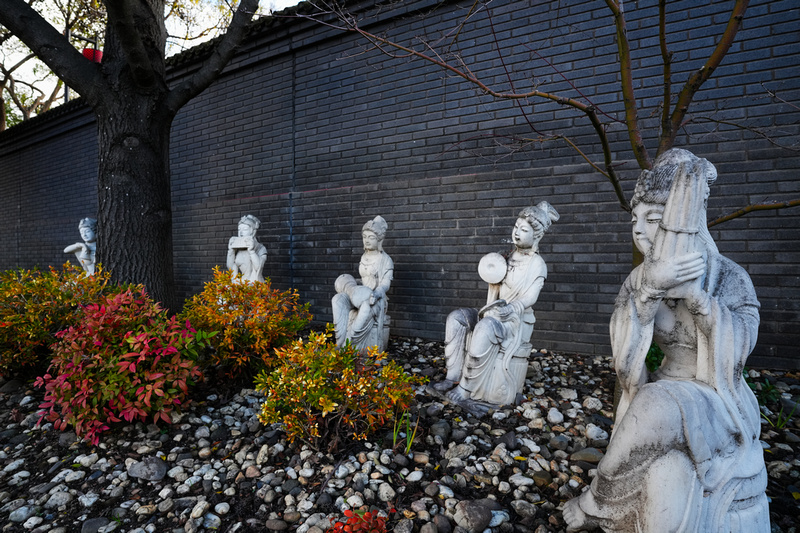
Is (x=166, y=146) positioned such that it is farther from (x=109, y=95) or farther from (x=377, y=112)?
(x=377, y=112)

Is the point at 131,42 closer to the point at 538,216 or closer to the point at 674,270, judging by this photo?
the point at 538,216

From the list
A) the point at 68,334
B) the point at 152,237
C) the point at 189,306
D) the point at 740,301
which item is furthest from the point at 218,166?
the point at 740,301

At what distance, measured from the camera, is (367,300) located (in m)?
4.34

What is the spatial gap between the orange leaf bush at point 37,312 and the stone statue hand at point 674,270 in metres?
→ 4.19

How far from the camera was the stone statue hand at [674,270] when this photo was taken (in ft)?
4.83

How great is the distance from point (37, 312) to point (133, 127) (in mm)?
2043

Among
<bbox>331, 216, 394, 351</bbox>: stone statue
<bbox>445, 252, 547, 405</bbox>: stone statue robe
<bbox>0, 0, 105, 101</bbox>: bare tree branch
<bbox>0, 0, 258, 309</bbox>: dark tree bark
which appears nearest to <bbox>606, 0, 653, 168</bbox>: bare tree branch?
<bbox>445, 252, 547, 405</bbox>: stone statue robe

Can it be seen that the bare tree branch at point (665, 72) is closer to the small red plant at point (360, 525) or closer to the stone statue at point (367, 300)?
the stone statue at point (367, 300)

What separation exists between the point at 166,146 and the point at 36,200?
942 centimetres

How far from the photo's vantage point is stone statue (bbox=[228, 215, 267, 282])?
5.55 meters

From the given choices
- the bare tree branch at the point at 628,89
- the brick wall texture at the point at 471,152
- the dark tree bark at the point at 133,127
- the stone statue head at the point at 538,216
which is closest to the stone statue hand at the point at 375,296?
the brick wall texture at the point at 471,152

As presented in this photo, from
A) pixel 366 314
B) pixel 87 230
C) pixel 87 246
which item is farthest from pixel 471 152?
pixel 87 246

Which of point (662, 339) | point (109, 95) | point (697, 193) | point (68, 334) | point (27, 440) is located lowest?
point (27, 440)

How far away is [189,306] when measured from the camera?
164 inches
